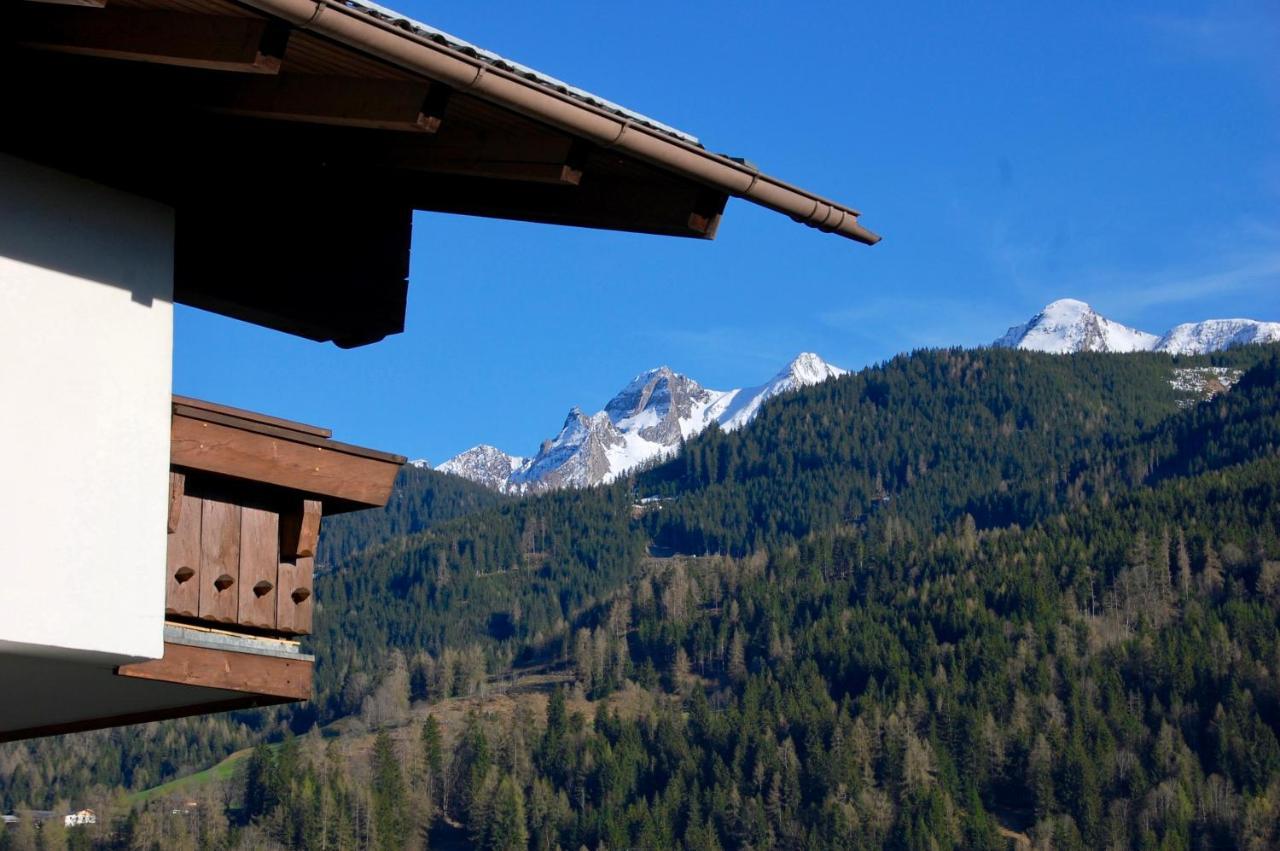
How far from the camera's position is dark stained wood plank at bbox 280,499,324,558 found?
8.75 metres

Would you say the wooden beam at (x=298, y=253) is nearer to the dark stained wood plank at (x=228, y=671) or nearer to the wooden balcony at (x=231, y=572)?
the wooden balcony at (x=231, y=572)

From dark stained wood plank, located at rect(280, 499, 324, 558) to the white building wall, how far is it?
983 mm

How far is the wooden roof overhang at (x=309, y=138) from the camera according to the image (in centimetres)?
690

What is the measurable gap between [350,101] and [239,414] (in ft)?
5.40

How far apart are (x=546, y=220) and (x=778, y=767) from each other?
619 ft

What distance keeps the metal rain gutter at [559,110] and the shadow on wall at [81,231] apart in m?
1.60

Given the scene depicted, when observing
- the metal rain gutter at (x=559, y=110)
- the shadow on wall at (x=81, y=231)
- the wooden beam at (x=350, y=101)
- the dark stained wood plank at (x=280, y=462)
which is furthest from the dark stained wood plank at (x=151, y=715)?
the metal rain gutter at (x=559, y=110)

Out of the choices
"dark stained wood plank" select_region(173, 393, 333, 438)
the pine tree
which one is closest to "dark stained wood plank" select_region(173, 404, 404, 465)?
"dark stained wood plank" select_region(173, 393, 333, 438)

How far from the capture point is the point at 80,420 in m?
7.50

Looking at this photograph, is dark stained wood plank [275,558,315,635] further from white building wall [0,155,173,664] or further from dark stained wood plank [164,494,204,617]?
white building wall [0,155,173,664]

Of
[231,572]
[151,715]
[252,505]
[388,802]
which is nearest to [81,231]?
[252,505]

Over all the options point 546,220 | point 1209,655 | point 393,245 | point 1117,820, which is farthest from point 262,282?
point 1209,655

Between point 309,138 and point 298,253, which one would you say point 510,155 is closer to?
point 309,138

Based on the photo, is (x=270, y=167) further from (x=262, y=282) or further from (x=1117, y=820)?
(x=1117, y=820)
